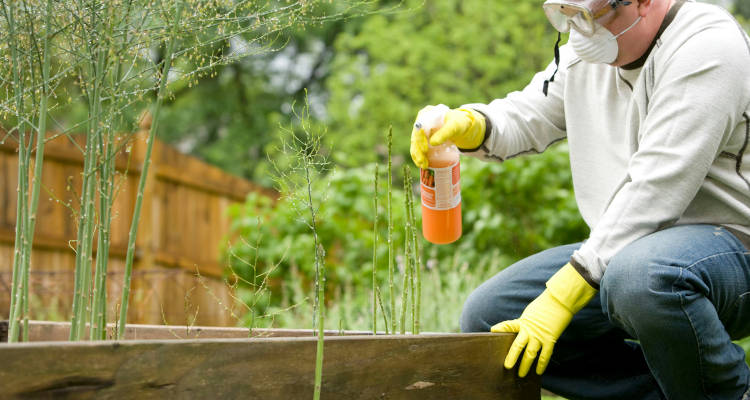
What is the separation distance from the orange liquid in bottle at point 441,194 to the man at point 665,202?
5cm

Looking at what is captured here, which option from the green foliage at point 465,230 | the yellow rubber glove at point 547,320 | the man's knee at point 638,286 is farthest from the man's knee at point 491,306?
the green foliage at point 465,230

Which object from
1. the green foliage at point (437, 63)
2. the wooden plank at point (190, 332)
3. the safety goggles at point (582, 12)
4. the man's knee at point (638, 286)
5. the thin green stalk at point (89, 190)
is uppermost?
the green foliage at point (437, 63)

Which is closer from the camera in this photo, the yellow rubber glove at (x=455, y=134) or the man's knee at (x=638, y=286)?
the man's knee at (x=638, y=286)

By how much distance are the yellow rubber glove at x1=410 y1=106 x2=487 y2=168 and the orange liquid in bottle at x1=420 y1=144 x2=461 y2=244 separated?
29mm

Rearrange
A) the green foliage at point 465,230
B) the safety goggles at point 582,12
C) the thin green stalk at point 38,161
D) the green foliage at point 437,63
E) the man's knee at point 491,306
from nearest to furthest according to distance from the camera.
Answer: the thin green stalk at point 38,161 < the safety goggles at point 582,12 < the man's knee at point 491,306 < the green foliage at point 465,230 < the green foliage at point 437,63

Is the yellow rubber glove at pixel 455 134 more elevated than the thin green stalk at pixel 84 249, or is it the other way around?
the yellow rubber glove at pixel 455 134

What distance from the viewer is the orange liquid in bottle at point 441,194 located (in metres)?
1.79

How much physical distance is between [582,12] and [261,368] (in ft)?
3.44

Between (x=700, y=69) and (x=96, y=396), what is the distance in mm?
1305

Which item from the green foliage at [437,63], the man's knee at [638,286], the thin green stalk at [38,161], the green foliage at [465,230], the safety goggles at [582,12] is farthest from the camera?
the green foliage at [437,63]

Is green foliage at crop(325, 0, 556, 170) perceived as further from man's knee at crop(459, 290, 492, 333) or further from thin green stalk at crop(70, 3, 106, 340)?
thin green stalk at crop(70, 3, 106, 340)

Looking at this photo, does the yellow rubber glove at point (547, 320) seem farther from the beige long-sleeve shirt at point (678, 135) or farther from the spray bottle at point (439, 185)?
the spray bottle at point (439, 185)

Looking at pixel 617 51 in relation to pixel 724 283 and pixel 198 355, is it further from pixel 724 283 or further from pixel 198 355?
pixel 198 355

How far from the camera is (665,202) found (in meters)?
1.48
